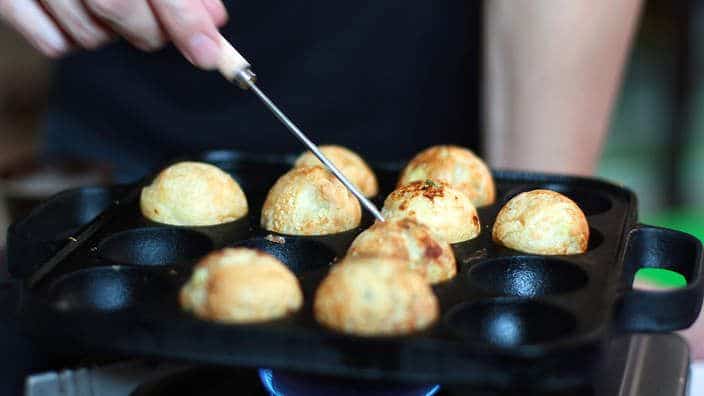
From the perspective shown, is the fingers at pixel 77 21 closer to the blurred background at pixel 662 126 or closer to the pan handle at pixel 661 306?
the pan handle at pixel 661 306

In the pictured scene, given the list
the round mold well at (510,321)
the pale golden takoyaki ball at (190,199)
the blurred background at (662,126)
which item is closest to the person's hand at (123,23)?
the pale golden takoyaki ball at (190,199)

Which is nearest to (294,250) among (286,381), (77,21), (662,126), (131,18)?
(286,381)

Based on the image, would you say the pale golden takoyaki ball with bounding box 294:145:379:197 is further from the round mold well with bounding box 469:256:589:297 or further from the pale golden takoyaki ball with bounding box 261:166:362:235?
the round mold well with bounding box 469:256:589:297

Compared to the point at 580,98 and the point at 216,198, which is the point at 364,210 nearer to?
the point at 216,198

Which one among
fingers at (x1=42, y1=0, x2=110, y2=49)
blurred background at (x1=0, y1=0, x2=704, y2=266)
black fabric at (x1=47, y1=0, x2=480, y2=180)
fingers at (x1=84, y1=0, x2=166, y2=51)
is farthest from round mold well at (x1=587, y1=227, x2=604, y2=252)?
blurred background at (x1=0, y1=0, x2=704, y2=266)

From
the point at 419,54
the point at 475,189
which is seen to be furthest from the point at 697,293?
the point at 419,54

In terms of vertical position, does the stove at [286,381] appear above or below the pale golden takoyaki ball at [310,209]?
below
